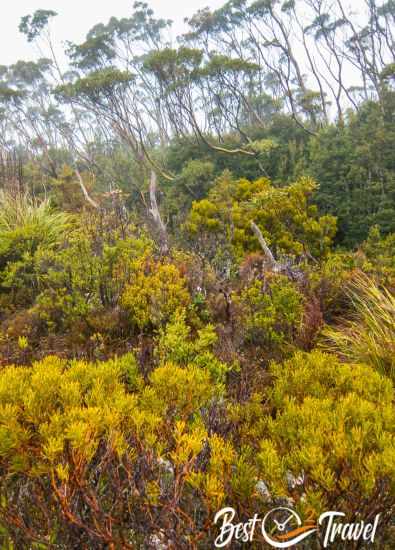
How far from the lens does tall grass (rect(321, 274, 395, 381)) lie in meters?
2.93

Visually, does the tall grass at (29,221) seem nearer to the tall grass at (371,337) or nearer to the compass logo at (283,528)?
the tall grass at (371,337)

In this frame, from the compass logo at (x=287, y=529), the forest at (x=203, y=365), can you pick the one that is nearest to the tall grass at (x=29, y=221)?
the forest at (x=203, y=365)

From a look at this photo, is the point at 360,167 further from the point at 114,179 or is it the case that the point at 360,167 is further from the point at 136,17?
the point at 136,17

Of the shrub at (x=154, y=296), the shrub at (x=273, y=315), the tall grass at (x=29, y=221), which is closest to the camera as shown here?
the shrub at (x=273, y=315)

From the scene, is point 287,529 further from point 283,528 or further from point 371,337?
point 371,337

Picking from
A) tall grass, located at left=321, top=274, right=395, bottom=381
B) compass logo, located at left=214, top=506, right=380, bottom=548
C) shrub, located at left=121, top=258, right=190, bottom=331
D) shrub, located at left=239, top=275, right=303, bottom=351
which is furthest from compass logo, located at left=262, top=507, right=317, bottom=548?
shrub, located at left=121, top=258, right=190, bottom=331

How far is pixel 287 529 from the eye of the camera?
46.5 inches

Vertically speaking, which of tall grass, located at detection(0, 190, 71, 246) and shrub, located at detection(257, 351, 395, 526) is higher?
tall grass, located at detection(0, 190, 71, 246)

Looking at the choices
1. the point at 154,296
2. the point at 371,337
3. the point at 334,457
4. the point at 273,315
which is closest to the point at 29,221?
the point at 154,296

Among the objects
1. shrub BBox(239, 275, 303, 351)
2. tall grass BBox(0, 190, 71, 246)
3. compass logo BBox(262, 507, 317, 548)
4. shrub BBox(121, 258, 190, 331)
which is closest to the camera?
compass logo BBox(262, 507, 317, 548)

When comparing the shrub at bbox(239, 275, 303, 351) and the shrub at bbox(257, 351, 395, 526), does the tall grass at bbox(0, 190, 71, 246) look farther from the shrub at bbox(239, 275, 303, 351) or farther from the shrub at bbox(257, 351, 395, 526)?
the shrub at bbox(257, 351, 395, 526)

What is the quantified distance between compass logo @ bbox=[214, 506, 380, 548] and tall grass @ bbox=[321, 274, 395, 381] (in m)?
1.80

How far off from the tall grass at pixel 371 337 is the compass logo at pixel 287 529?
1797 millimetres

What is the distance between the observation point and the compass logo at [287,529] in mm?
1136
